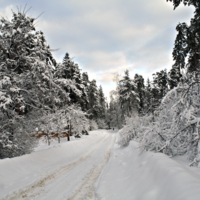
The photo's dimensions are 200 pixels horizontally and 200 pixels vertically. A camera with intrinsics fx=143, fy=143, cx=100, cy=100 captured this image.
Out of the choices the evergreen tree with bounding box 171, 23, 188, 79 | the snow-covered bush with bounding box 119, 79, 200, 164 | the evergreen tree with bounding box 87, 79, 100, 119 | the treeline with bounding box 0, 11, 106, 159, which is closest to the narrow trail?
the snow-covered bush with bounding box 119, 79, 200, 164

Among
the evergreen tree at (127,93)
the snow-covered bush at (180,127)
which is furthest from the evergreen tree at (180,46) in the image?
the snow-covered bush at (180,127)

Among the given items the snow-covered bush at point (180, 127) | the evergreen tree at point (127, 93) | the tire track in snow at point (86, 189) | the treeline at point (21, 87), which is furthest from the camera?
the evergreen tree at point (127, 93)

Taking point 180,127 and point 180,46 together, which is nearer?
point 180,127

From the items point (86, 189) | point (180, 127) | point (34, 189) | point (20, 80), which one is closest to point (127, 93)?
point (20, 80)

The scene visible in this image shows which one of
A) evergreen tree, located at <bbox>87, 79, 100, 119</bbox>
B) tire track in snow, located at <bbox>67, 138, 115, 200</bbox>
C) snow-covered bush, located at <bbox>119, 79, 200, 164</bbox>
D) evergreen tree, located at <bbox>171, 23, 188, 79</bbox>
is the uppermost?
evergreen tree, located at <bbox>171, 23, 188, 79</bbox>

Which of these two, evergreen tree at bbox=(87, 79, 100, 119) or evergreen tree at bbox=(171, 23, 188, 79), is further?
evergreen tree at bbox=(87, 79, 100, 119)

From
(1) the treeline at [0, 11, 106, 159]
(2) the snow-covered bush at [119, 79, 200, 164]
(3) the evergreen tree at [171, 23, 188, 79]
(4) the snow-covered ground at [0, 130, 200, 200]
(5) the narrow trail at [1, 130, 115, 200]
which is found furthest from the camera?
(3) the evergreen tree at [171, 23, 188, 79]

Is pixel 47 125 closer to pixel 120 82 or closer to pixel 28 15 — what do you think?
pixel 28 15

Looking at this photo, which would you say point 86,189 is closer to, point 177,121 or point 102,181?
point 102,181

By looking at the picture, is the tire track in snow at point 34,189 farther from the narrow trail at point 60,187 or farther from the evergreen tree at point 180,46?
the evergreen tree at point 180,46

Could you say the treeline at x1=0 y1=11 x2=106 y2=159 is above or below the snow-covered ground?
above

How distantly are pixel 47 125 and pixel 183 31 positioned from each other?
71.0 ft

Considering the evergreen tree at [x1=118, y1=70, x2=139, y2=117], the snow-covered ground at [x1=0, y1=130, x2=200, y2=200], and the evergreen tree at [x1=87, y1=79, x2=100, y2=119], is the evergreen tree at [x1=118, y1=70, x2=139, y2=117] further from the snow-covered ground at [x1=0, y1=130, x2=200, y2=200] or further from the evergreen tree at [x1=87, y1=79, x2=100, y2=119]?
the snow-covered ground at [x1=0, y1=130, x2=200, y2=200]

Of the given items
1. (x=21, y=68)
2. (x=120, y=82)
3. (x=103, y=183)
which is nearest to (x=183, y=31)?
(x=120, y=82)
